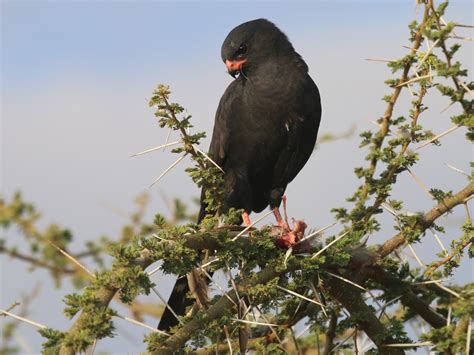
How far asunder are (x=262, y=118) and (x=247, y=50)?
67cm

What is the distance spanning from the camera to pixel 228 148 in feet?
20.2

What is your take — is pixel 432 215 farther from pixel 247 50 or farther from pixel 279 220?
pixel 247 50

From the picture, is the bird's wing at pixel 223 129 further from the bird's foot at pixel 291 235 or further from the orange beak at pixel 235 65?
the bird's foot at pixel 291 235

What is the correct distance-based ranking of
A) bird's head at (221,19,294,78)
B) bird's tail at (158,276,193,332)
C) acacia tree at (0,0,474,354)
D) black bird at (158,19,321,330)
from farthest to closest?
bird's head at (221,19,294,78) < black bird at (158,19,321,330) < bird's tail at (158,276,193,332) < acacia tree at (0,0,474,354)

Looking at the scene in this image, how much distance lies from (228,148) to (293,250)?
1838 mm

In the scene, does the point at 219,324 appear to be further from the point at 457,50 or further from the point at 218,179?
the point at 457,50

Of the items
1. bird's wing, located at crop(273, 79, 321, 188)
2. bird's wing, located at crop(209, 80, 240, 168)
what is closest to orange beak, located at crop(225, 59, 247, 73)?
bird's wing, located at crop(209, 80, 240, 168)

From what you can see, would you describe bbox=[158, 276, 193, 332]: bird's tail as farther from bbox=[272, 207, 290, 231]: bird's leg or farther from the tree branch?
the tree branch

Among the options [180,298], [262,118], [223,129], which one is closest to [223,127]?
[223,129]

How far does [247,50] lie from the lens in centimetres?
630

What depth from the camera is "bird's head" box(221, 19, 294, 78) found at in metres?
6.26

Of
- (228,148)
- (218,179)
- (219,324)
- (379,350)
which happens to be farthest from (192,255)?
(228,148)

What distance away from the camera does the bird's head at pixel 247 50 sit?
247 inches

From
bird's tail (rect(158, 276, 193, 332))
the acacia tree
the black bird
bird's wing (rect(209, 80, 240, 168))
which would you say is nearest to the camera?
the acacia tree
